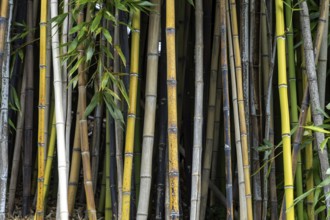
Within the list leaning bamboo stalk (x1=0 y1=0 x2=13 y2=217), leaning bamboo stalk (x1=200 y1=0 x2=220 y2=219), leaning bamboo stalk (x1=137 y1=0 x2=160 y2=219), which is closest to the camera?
leaning bamboo stalk (x1=137 y1=0 x2=160 y2=219)

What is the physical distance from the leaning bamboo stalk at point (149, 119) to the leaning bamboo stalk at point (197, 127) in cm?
17

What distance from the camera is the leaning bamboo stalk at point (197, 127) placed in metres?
2.37

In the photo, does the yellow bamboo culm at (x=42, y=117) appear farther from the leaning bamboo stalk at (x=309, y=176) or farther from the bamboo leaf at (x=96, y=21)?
the leaning bamboo stalk at (x=309, y=176)

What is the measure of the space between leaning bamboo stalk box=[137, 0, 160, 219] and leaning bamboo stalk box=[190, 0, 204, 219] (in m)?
0.17

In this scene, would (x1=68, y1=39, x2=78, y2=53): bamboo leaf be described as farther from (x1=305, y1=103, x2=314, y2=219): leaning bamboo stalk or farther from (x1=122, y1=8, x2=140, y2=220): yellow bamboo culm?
(x1=305, y1=103, x2=314, y2=219): leaning bamboo stalk

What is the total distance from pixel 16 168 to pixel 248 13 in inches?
→ 50.7

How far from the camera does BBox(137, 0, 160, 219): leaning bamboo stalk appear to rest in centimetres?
233

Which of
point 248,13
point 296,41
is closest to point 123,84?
point 248,13

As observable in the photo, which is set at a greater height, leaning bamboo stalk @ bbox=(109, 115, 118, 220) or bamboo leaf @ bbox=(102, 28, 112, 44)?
bamboo leaf @ bbox=(102, 28, 112, 44)

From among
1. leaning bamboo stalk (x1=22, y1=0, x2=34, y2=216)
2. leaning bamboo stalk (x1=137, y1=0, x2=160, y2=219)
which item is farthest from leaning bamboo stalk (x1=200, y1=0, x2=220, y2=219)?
leaning bamboo stalk (x1=22, y1=0, x2=34, y2=216)

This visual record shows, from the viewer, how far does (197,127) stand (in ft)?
7.95

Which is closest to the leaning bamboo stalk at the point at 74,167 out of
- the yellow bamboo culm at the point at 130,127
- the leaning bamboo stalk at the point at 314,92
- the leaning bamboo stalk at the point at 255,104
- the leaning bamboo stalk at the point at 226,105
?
the yellow bamboo culm at the point at 130,127

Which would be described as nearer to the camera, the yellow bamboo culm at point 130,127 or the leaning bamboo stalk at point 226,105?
the yellow bamboo culm at point 130,127

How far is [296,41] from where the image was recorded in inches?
112
